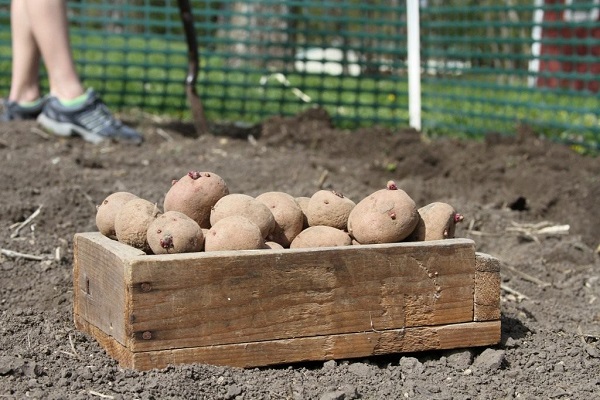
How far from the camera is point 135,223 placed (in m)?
2.64

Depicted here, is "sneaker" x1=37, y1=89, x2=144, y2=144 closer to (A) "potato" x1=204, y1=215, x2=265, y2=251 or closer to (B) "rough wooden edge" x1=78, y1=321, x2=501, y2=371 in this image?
(B) "rough wooden edge" x1=78, y1=321, x2=501, y2=371

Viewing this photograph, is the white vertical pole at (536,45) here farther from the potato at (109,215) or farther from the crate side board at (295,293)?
the potato at (109,215)

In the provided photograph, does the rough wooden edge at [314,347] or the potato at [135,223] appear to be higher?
the potato at [135,223]

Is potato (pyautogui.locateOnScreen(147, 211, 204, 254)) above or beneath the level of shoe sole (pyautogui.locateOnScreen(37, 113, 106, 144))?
beneath

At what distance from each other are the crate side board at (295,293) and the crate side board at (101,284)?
69 mm

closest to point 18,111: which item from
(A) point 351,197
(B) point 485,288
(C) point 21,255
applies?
(A) point 351,197

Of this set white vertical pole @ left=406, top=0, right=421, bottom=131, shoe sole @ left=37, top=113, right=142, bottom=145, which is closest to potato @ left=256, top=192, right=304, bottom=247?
shoe sole @ left=37, top=113, right=142, bottom=145

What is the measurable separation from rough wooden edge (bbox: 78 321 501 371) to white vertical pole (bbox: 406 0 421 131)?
4.56 m

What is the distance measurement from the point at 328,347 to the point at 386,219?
0.41 m

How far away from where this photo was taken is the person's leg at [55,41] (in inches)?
220

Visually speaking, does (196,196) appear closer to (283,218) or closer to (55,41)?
(283,218)

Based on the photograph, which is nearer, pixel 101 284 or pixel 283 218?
pixel 101 284

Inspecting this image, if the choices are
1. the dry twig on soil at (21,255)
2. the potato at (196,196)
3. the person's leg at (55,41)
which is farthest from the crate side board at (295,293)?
the person's leg at (55,41)

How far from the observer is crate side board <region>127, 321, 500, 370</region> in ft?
8.16
